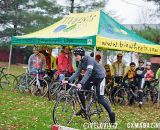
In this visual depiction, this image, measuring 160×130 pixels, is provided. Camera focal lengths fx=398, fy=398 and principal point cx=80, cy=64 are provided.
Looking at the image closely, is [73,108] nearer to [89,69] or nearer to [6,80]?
[89,69]

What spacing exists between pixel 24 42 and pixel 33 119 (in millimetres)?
7411

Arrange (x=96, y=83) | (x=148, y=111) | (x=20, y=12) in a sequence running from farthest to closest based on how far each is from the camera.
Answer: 1. (x=20, y=12)
2. (x=148, y=111)
3. (x=96, y=83)

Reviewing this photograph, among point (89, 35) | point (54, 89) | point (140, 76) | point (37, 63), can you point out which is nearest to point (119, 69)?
point (140, 76)

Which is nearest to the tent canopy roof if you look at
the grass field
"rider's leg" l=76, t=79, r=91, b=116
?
the grass field

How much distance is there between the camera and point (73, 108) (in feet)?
30.3

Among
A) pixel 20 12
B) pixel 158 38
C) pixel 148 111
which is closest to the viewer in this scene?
pixel 148 111

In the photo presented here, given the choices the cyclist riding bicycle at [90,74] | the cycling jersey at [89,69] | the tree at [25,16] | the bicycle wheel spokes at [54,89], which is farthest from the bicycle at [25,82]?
the tree at [25,16]

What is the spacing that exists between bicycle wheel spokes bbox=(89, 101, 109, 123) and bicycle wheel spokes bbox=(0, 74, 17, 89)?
7403mm

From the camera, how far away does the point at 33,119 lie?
985cm

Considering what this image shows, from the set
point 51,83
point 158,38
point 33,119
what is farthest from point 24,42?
point 158,38

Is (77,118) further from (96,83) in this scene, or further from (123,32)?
(123,32)

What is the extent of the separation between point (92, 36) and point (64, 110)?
182 inches

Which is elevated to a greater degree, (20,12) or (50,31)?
(20,12)

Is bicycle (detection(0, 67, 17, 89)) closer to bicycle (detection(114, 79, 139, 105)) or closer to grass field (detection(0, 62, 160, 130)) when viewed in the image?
grass field (detection(0, 62, 160, 130))
